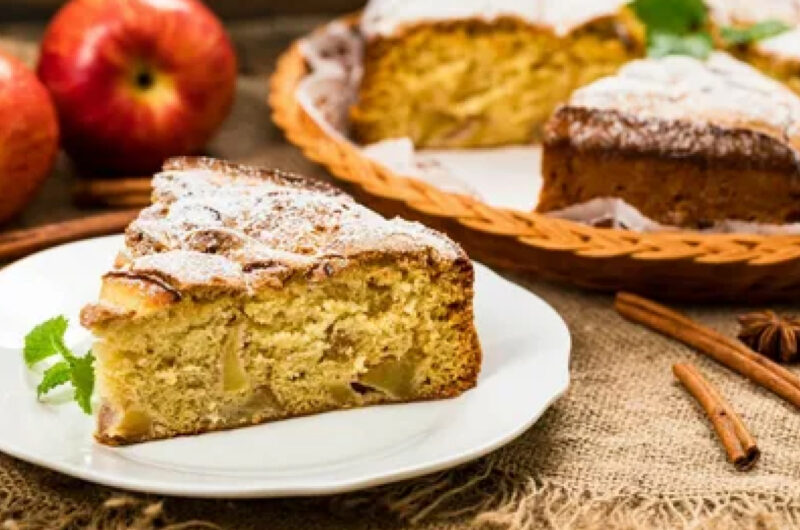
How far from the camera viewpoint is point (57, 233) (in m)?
3.34

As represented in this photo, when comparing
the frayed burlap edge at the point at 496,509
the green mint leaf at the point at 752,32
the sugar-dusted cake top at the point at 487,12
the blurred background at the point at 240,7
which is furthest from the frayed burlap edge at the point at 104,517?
the blurred background at the point at 240,7

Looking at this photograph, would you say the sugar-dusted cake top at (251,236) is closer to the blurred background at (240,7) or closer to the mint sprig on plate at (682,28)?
the mint sprig on plate at (682,28)

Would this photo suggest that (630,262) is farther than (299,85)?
No

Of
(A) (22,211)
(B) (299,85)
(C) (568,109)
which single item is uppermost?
(C) (568,109)

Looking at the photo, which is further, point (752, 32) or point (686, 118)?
point (752, 32)

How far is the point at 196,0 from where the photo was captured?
3.99 meters

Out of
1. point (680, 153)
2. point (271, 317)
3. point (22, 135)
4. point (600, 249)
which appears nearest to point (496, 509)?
point (271, 317)

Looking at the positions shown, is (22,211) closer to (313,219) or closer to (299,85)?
(299,85)

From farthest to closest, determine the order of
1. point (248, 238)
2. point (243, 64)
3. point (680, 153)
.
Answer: point (243, 64) → point (680, 153) → point (248, 238)

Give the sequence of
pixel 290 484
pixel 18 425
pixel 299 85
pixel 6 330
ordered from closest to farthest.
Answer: pixel 290 484, pixel 18 425, pixel 6 330, pixel 299 85

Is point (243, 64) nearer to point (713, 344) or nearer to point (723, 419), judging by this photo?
point (713, 344)

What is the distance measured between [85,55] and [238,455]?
1811 millimetres

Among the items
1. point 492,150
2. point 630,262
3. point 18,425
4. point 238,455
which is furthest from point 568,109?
point 18,425

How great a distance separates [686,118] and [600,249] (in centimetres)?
51
